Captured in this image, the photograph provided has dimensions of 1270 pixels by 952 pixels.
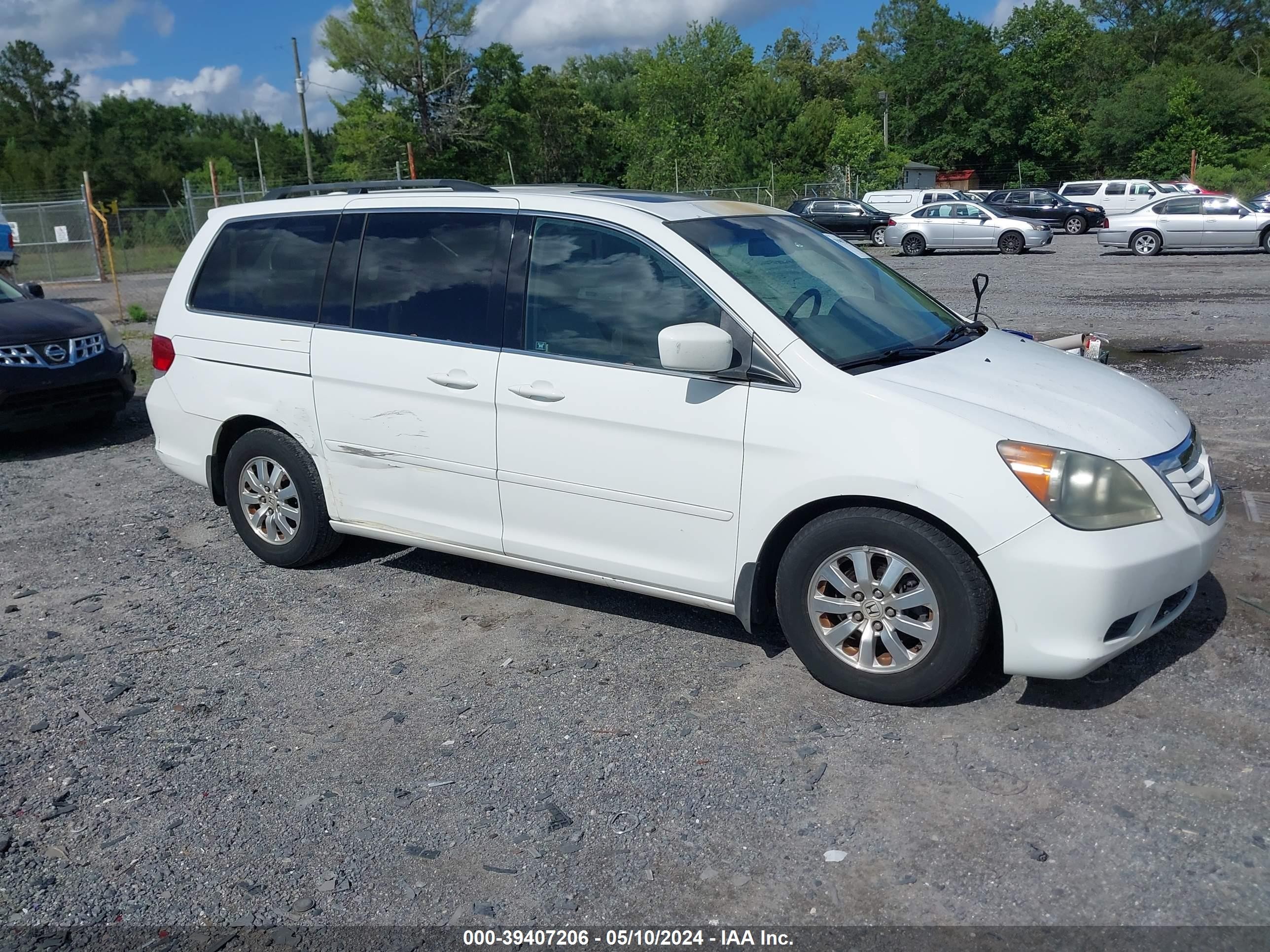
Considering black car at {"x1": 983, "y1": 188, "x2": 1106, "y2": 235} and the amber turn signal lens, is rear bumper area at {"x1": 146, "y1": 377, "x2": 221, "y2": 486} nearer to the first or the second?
the amber turn signal lens

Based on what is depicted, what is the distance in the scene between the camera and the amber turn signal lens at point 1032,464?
3.66 metres

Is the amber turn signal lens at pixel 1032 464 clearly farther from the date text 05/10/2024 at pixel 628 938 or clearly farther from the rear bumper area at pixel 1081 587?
the date text 05/10/2024 at pixel 628 938

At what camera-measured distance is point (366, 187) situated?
220 inches

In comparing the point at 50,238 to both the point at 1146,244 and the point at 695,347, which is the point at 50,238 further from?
the point at 695,347

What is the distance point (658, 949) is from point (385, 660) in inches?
86.3

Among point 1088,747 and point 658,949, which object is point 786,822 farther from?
point 1088,747

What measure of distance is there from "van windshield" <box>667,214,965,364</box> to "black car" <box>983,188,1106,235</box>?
114 feet

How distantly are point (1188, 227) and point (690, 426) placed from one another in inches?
1030

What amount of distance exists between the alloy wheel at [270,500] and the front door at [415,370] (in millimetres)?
330

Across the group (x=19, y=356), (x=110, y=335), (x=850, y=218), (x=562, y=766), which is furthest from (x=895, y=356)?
(x=850, y=218)

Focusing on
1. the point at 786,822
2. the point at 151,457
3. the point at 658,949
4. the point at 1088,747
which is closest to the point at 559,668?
the point at 786,822

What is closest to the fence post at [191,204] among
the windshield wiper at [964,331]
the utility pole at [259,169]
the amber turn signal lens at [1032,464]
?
the utility pole at [259,169]

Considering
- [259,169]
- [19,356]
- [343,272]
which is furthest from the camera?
[259,169]

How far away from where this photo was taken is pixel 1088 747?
Result: 3.74 meters
